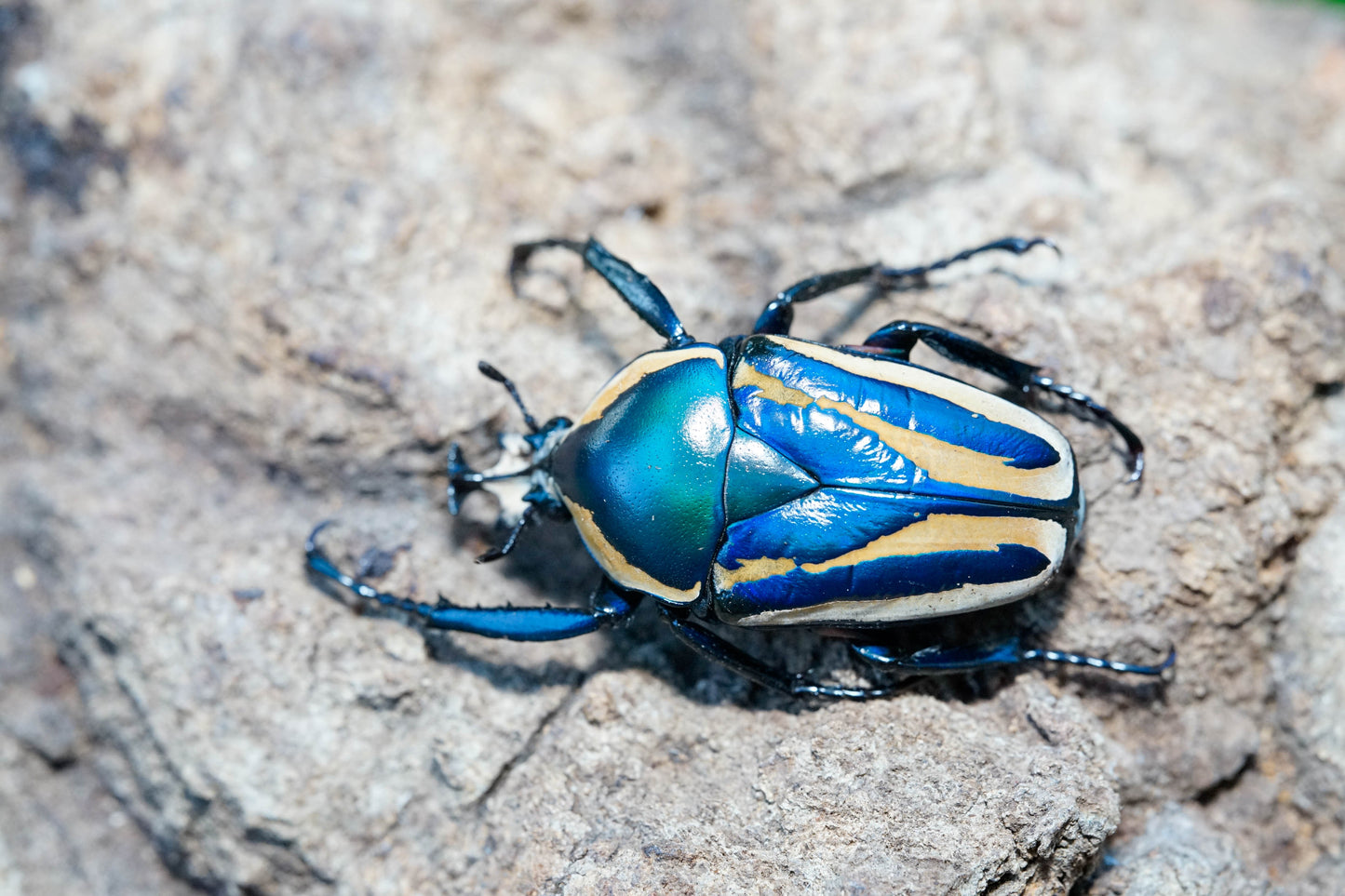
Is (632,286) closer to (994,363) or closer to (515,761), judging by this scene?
(994,363)

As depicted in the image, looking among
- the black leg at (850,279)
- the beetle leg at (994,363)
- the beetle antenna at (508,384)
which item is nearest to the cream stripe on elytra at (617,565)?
the beetle antenna at (508,384)

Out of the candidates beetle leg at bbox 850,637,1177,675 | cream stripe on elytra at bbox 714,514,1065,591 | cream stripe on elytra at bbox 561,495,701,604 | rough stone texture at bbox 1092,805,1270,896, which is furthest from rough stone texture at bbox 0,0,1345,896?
cream stripe on elytra at bbox 714,514,1065,591

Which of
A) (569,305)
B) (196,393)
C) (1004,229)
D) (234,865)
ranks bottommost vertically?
(234,865)

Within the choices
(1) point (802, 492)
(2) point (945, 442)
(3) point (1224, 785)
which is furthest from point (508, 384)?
(3) point (1224, 785)

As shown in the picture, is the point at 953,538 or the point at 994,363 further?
the point at 994,363

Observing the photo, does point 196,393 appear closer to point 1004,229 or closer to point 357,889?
point 357,889

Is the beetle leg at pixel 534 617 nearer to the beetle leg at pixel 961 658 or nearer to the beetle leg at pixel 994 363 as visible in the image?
the beetle leg at pixel 961 658

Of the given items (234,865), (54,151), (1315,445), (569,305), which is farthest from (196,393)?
(1315,445)
